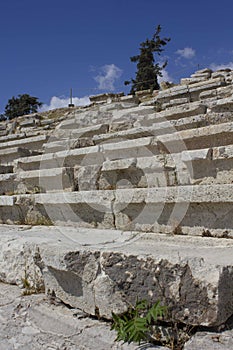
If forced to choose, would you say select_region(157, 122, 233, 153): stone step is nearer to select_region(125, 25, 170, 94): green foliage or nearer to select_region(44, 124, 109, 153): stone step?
select_region(44, 124, 109, 153): stone step

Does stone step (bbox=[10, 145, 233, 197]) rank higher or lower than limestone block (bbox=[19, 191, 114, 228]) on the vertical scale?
higher

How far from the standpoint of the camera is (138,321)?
172cm

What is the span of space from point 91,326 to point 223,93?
633cm

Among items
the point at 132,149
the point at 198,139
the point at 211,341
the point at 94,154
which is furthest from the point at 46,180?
the point at 211,341

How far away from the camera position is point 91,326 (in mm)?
1943

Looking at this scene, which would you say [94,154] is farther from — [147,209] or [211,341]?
[211,341]

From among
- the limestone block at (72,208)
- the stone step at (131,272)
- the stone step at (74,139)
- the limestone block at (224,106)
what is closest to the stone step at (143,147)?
the stone step at (74,139)

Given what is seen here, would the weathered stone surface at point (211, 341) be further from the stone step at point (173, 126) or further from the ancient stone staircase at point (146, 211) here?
the stone step at point (173, 126)

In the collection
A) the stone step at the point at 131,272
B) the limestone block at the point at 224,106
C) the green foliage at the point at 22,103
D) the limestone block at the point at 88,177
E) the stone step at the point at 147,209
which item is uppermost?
the green foliage at the point at 22,103

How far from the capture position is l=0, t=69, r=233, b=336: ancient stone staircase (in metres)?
1.73

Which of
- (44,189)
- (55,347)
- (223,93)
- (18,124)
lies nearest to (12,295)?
(55,347)

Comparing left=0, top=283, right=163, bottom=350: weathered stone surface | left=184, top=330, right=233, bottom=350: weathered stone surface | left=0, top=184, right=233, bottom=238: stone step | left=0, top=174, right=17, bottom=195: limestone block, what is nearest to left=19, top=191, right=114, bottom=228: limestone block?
left=0, top=184, right=233, bottom=238: stone step

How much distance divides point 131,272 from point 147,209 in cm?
106

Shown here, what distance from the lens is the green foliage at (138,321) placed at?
1686 millimetres
